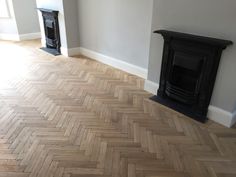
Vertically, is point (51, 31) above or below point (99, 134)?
above

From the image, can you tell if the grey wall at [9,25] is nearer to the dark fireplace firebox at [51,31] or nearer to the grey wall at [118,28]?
the dark fireplace firebox at [51,31]

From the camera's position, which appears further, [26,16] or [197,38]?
[26,16]

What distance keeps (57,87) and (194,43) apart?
2048 millimetres

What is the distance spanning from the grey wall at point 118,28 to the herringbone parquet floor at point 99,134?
0.56m

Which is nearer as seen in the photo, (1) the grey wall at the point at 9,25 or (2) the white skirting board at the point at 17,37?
(1) the grey wall at the point at 9,25

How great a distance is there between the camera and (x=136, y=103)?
280 centimetres

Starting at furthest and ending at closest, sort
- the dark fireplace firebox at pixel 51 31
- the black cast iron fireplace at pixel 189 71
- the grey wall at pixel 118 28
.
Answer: the dark fireplace firebox at pixel 51 31 < the grey wall at pixel 118 28 < the black cast iron fireplace at pixel 189 71

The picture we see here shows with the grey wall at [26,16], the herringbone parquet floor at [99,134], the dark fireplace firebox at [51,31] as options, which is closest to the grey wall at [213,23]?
the herringbone parquet floor at [99,134]

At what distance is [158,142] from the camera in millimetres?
2104

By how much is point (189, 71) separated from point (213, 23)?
0.61m

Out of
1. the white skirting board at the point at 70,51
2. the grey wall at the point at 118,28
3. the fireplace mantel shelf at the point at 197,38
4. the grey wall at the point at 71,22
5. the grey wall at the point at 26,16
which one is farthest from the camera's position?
the grey wall at the point at 26,16

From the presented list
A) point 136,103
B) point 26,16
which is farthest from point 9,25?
point 136,103

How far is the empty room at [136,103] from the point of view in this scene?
186cm

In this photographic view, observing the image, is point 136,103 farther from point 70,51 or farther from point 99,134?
point 70,51
